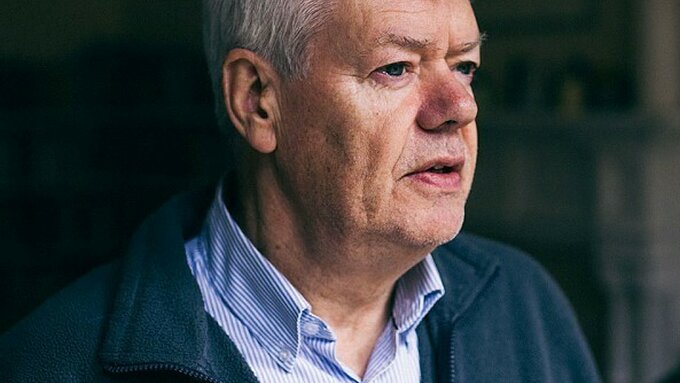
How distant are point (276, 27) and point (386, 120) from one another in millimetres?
204

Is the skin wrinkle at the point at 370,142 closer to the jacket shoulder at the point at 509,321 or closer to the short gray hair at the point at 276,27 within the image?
the short gray hair at the point at 276,27

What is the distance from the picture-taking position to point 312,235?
1405 millimetres

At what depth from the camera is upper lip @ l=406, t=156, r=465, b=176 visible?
135 cm

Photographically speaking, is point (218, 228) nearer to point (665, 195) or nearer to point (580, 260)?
point (665, 195)

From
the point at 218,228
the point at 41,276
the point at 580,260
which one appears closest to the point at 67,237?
the point at 41,276

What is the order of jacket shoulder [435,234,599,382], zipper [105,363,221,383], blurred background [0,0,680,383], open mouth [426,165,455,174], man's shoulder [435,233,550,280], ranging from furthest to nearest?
blurred background [0,0,680,383] < man's shoulder [435,233,550,280] < jacket shoulder [435,234,599,382] < open mouth [426,165,455,174] < zipper [105,363,221,383]

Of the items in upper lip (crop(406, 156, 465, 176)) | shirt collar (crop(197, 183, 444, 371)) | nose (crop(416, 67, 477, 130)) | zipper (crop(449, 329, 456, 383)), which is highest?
nose (crop(416, 67, 477, 130))

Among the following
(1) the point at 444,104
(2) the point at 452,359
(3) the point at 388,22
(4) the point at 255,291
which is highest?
(3) the point at 388,22

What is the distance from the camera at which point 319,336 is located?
140 centimetres

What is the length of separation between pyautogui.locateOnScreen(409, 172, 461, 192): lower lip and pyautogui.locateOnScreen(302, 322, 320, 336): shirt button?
0.25 meters

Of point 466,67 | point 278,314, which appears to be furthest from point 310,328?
point 466,67

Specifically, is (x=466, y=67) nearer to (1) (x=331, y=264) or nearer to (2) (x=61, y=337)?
(1) (x=331, y=264)

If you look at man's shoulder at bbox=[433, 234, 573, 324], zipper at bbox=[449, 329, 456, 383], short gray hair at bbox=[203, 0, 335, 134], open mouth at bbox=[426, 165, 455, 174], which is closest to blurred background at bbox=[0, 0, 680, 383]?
man's shoulder at bbox=[433, 234, 573, 324]

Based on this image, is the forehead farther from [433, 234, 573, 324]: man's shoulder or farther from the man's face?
[433, 234, 573, 324]: man's shoulder
